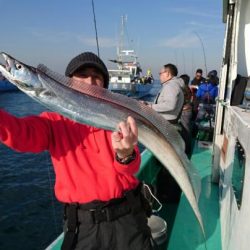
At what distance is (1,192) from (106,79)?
9.35m

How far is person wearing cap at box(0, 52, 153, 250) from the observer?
91.7 inches

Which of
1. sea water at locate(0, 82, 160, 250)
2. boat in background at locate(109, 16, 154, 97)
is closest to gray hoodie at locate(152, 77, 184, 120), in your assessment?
sea water at locate(0, 82, 160, 250)

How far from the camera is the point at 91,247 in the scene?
2.32 m

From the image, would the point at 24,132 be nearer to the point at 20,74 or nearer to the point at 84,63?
the point at 20,74

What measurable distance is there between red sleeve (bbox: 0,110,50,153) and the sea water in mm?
5816

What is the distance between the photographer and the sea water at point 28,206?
7898 mm

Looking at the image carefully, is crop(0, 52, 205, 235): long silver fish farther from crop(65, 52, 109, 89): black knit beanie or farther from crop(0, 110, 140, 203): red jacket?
crop(65, 52, 109, 89): black knit beanie

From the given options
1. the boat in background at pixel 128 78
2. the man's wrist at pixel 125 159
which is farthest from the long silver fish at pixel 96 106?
the boat in background at pixel 128 78

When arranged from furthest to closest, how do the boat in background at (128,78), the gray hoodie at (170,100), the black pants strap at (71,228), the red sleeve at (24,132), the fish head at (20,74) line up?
the boat in background at (128,78) < the gray hoodie at (170,100) < the black pants strap at (71,228) < the red sleeve at (24,132) < the fish head at (20,74)

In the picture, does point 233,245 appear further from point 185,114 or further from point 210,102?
point 210,102

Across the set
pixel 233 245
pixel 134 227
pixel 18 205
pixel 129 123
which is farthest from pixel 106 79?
pixel 18 205

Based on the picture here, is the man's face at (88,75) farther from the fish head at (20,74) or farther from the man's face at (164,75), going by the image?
the man's face at (164,75)

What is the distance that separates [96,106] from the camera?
2066 millimetres

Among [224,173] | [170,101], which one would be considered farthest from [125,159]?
[170,101]
